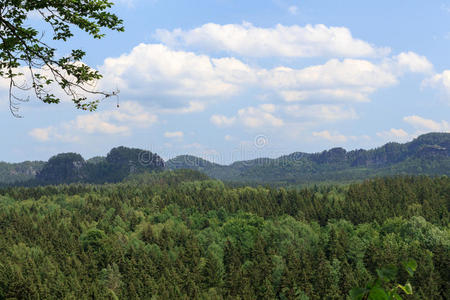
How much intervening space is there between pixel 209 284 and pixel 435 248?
73.9 meters

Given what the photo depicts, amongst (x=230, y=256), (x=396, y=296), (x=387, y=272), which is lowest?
(x=230, y=256)

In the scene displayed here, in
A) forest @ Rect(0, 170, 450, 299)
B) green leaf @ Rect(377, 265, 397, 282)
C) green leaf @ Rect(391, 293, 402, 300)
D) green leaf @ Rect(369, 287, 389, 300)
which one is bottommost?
forest @ Rect(0, 170, 450, 299)

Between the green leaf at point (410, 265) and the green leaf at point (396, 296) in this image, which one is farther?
the green leaf at point (396, 296)

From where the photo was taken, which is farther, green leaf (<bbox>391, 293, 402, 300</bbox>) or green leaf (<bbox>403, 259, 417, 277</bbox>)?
green leaf (<bbox>391, 293, 402, 300</bbox>)

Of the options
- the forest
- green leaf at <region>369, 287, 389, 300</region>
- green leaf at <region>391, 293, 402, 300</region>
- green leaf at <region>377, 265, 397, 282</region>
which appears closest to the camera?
green leaf at <region>377, 265, 397, 282</region>

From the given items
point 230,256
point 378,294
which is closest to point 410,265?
point 378,294

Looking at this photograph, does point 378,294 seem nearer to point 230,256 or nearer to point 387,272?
point 387,272

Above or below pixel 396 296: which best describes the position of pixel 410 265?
above

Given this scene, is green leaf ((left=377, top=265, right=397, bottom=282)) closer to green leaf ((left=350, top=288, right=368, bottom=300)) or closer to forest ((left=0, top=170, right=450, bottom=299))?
green leaf ((left=350, top=288, right=368, bottom=300))

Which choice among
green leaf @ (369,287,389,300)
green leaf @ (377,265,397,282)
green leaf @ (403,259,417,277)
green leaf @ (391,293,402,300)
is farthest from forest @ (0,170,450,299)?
green leaf @ (377,265,397,282)

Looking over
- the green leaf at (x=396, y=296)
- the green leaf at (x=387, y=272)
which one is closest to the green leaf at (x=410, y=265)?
the green leaf at (x=387, y=272)

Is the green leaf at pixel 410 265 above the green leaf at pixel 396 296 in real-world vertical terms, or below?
above

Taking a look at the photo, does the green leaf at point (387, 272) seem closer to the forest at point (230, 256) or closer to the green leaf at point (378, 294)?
the green leaf at point (378, 294)

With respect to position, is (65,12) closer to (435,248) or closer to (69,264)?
(69,264)
